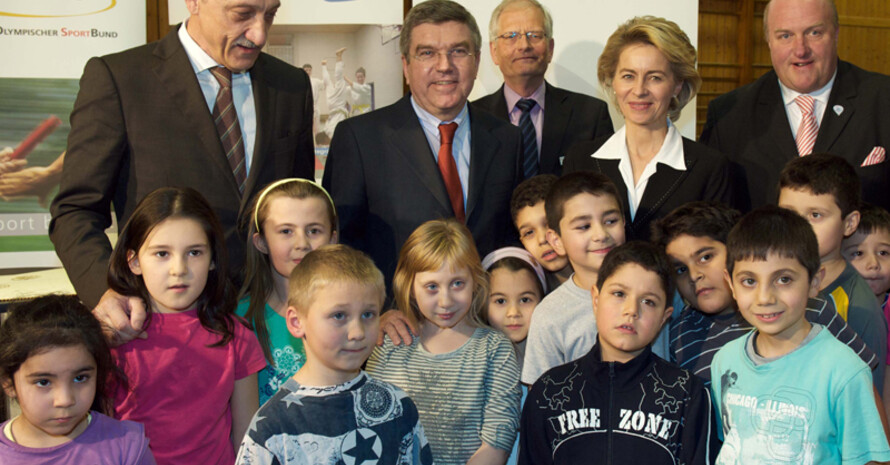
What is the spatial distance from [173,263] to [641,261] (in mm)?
1242

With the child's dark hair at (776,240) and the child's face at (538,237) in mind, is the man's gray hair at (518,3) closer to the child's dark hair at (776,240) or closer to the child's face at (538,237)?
the child's face at (538,237)

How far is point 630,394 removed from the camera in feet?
6.73

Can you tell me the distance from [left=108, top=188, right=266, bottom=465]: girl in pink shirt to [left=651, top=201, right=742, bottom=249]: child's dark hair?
51.0 inches

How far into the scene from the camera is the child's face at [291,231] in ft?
7.75

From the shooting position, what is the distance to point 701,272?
7.97ft

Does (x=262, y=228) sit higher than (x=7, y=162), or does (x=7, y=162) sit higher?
(x=7, y=162)

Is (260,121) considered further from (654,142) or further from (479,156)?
(654,142)

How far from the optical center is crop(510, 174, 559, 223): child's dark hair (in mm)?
2807

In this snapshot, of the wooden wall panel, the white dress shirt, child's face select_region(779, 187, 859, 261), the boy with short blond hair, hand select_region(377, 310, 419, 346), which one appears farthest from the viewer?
the wooden wall panel

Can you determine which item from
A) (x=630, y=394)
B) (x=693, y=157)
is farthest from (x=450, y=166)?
(x=630, y=394)

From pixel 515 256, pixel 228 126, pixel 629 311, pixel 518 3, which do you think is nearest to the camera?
pixel 629 311

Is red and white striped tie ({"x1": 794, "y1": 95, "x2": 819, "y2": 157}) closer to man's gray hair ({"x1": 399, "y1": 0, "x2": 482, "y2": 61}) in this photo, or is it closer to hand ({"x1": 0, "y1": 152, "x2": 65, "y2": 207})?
man's gray hair ({"x1": 399, "y1": 0, "x2": 482, "y2": 61})

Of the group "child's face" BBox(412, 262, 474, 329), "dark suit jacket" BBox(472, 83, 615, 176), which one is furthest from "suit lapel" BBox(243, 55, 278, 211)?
"dark suit jacket" BBox(472, 83, 615, 176)

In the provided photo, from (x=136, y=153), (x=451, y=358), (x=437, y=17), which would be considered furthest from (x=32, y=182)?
(x=451, y=358)
